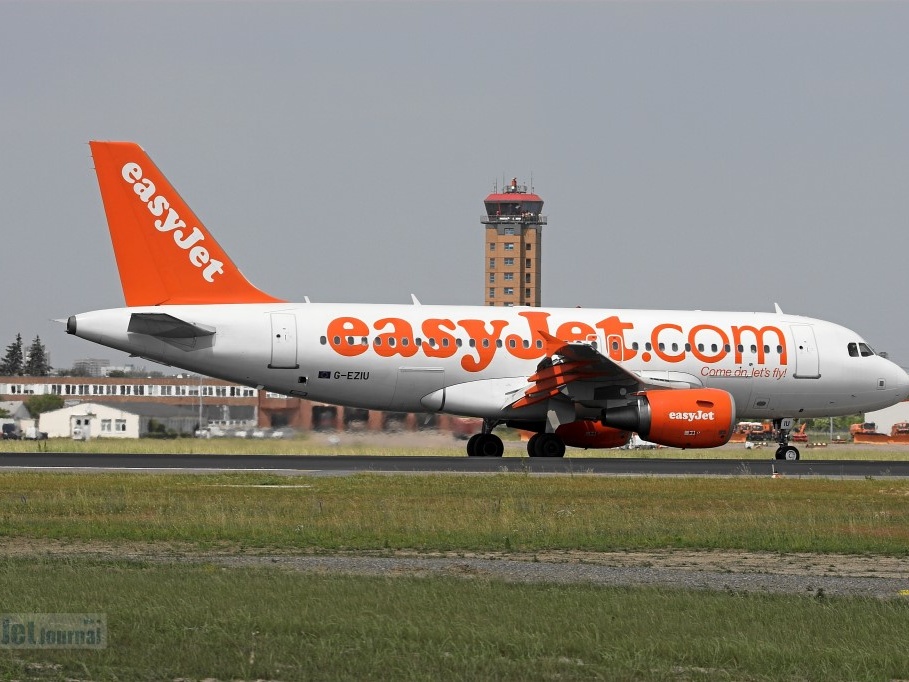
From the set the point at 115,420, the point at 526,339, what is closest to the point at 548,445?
the point at 526,339

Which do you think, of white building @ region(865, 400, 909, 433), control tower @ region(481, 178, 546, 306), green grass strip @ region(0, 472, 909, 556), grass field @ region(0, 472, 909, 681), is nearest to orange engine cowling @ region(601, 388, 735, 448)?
green grass strip @ region(0, 472, 909, 556)

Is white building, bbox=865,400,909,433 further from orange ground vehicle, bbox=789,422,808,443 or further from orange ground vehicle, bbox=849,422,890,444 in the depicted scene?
orange ground vehicle, bbox=849,422,890,444

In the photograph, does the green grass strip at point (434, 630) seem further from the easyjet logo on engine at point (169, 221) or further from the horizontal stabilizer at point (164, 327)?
the easyjet logo on engine at point (169, 221)

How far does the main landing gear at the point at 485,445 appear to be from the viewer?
35406 millimetres

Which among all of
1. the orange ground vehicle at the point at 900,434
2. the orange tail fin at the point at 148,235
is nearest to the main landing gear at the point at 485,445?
the orange tail fin at the point at 148,235

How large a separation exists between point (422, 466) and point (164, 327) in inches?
292

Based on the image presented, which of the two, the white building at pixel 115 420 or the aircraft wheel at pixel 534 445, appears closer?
the aircraft wheel at pixel 534 445

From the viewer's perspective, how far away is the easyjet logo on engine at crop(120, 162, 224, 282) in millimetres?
33531

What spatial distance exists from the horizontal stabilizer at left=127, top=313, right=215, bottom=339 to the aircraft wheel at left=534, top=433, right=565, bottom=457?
8.83 metres

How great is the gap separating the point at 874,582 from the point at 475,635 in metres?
5.56

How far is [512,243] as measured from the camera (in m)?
153

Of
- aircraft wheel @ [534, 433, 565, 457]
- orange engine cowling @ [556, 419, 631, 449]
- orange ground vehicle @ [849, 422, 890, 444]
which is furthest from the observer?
orange ground vehicle @ [849, 422, 890, 444]

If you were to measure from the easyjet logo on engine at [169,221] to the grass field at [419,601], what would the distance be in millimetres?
13266

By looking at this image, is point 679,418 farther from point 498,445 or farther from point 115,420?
point 115,420
